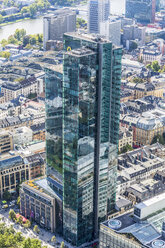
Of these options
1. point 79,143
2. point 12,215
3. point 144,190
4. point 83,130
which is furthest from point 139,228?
point 12,215

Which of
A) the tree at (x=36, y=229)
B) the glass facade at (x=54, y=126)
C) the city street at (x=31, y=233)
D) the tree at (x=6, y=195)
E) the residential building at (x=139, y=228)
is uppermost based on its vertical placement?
the glass facade at (x=54, y=126)

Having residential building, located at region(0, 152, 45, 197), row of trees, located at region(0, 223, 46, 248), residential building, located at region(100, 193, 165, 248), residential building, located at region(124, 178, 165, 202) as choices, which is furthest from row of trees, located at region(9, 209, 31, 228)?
residential building, located at region(124, 178, 165, 202)

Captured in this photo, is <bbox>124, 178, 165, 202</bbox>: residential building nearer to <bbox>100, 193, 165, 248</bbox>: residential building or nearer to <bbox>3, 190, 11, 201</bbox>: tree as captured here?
<bbox>100, 193, 165, 248</bbox>: residential building

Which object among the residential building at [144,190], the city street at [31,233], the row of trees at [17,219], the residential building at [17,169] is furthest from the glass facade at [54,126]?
the residential building at [144,190]

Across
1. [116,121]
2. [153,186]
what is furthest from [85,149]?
[153,186]

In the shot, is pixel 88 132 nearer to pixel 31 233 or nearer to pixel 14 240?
pixel 14 240

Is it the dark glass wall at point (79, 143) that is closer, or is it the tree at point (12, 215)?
the dark glass wall at point (79, 143)

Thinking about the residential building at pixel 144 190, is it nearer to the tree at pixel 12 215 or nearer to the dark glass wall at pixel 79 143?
the dark glass wall at pixel 79 143

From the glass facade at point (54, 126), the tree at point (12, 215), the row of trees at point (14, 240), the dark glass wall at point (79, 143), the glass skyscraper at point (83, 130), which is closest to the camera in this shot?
the dark glass wall at point (79, 143)
